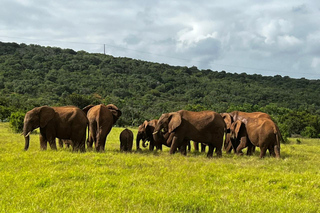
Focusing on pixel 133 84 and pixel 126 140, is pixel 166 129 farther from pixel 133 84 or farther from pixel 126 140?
pixel 133 84

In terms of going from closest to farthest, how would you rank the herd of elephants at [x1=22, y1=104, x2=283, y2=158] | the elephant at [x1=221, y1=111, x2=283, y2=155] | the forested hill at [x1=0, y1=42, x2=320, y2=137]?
the herd of elephants at [x1=22, y1=104, x2=283, y2=158], the elephant at [x1=221, y1=111, x2=283, y2=155], the forested hill at [x1=0, y1=42, x2=320, y2=137]

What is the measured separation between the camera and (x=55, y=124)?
13.2m

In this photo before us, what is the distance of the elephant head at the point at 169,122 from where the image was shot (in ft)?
47.1

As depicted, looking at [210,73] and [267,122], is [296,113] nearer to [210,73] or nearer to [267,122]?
[267,122]

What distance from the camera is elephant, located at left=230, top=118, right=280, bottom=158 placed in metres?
14.3

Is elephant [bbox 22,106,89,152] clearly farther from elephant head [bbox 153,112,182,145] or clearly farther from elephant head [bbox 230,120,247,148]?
elephant head [bbox 230,120,247,148]

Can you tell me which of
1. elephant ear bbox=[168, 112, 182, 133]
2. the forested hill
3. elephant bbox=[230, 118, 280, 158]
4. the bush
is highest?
the forested hill

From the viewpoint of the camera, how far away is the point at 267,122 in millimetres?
14828

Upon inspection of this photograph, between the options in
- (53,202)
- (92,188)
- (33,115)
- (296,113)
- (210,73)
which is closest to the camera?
(53,202)

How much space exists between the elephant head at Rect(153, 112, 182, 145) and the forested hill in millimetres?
54291

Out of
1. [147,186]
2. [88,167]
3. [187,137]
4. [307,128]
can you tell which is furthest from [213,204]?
[307,128]

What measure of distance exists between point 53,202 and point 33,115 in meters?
7.60

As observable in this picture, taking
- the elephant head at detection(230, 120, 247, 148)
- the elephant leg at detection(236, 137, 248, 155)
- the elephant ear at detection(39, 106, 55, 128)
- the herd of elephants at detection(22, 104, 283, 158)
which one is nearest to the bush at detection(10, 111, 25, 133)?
the herd of elephants at detection(22, 104, 283, 158)

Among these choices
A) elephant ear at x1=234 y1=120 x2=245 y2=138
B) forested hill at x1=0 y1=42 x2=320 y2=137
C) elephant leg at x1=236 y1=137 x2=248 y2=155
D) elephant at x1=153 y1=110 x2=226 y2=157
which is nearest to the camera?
elephant at x1=153 y1=110 x2=226 y2=157
